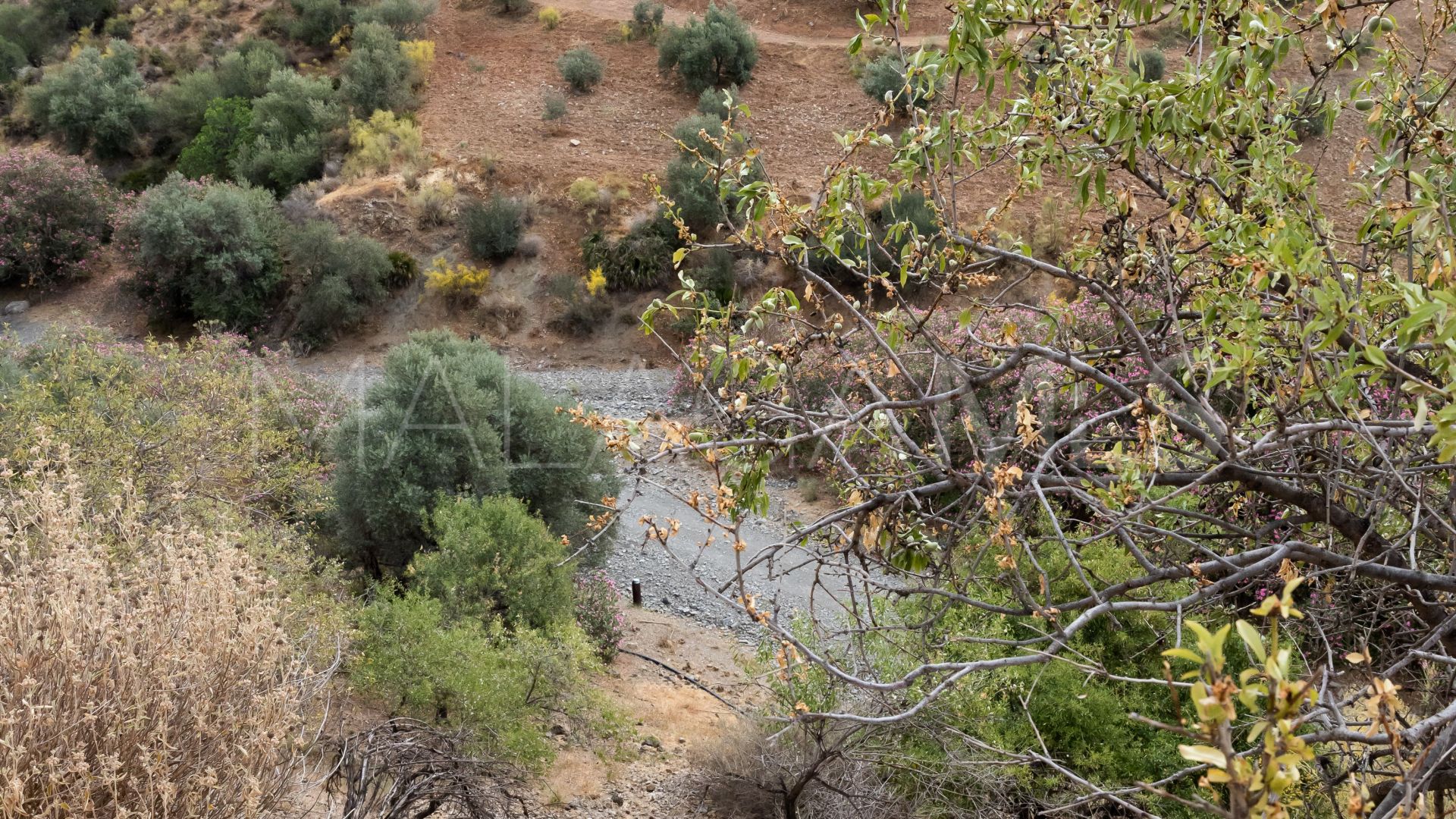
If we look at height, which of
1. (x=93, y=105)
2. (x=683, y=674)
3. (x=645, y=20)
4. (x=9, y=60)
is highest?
(x=645, y=20)

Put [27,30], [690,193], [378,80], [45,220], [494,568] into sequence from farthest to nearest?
[27,30], [378,80], [45,220], [690,193], [494,568]

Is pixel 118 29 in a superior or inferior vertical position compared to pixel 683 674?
superior

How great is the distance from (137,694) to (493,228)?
16274mm

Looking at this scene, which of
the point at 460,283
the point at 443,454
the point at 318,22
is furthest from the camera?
the point at 318,22

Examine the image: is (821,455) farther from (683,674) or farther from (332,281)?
(332,281)

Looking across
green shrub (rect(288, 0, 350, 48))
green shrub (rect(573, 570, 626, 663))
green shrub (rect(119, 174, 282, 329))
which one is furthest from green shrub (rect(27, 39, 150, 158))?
green shrub (rect(573, 570, 626, 663))

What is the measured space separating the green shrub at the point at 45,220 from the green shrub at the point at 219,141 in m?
2.01

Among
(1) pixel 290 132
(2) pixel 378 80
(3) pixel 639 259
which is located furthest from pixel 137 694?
(1) pixel 290 132

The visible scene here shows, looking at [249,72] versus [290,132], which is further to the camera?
[249,72]

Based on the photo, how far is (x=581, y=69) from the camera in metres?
21.5

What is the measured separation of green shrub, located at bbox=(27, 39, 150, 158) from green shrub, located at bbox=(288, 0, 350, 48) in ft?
12.7

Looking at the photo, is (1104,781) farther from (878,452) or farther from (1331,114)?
(1331,114)

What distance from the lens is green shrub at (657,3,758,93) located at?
68.6ft

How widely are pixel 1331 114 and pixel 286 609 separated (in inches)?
217
